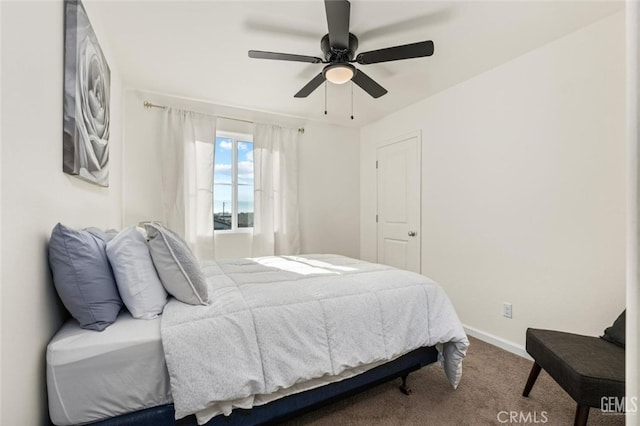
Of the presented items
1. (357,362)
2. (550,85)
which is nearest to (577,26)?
(550,85)

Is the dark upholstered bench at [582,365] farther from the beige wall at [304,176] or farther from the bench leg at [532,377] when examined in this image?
the beige wall at [304,176]

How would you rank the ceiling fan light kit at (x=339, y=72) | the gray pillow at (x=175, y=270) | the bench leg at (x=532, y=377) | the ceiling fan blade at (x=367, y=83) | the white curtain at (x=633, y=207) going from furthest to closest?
1. the ceiling fan blade at (x=367, y=83)
2. the ceiling fan light kit at (x=339, y=72)
3. the bench leg at (x=532, y=377)
4. the gray pillow at (x=175, y=270)
5. the white curtain at (x=633, y=207)

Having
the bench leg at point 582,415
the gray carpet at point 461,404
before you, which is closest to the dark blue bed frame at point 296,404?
the gray carpet at point 461,404

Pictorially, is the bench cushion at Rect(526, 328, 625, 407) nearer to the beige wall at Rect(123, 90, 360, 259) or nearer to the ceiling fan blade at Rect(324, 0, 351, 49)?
the ceiling fan blade at Rect(324, 0, 351, 49)

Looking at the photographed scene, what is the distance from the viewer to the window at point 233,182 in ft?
11.8

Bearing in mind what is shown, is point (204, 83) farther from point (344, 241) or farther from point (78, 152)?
point (344, 241)

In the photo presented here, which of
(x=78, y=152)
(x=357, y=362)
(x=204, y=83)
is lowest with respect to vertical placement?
(x=357, y=362)

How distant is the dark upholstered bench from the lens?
4.24ft

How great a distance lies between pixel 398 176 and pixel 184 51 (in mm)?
2718

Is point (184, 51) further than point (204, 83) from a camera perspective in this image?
No

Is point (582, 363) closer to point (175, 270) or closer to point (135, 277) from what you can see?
point (175, 270)

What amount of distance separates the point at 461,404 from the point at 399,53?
2290mm

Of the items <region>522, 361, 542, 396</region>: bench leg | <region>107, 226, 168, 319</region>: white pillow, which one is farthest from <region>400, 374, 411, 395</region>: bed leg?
<region>107, 226, 168, 319</region>: white pillow

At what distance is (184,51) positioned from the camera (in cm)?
241
